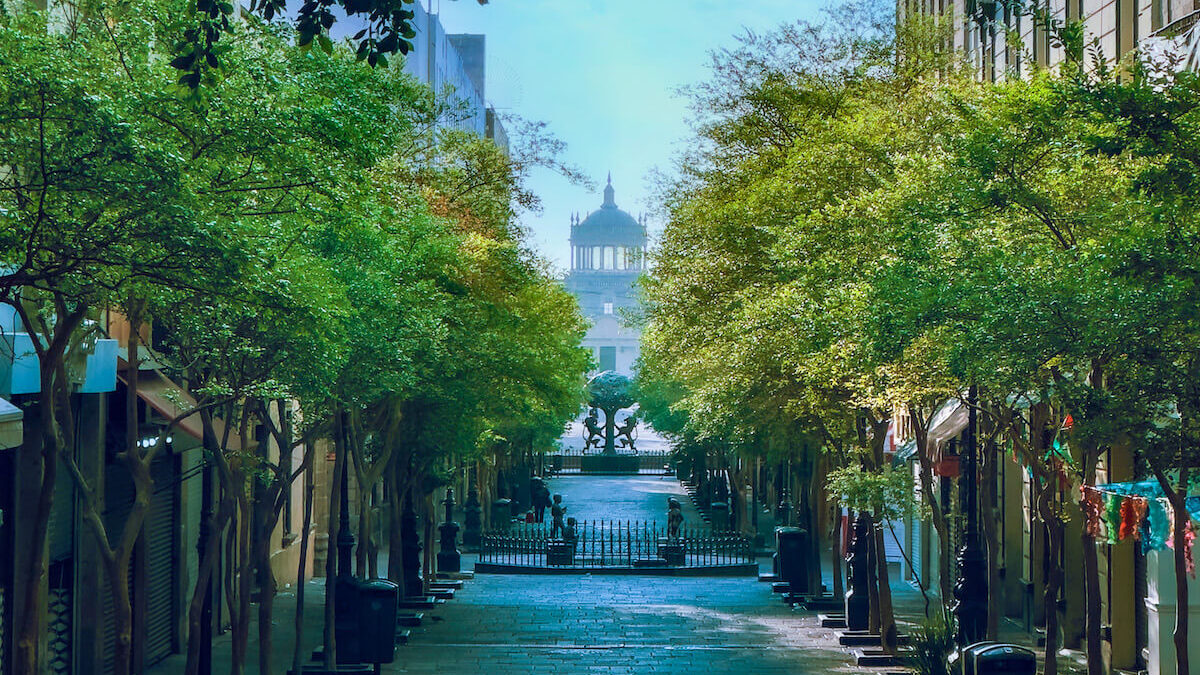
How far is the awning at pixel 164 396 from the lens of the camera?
60.0 feet

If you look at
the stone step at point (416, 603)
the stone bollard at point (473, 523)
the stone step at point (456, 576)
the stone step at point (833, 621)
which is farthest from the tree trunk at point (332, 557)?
the stone bollard at point (473, 523)

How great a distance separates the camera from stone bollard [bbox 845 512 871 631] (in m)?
23.0

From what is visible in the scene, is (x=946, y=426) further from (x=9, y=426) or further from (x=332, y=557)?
(x=9, y=426)

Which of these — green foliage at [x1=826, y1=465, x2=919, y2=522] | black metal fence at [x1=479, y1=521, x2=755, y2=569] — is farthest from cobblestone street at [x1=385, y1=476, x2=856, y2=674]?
green foliage at [x1=826, y1=465, x2=919, y2=522]

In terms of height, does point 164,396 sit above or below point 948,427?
above

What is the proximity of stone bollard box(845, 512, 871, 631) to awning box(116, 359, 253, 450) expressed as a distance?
32.8 feet

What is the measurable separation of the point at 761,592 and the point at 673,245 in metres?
7.65

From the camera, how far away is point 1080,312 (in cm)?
1202

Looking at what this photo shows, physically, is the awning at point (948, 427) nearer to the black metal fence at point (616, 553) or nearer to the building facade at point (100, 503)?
the building facade at point (100, 503)

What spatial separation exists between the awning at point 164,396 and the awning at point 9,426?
4.60 metres

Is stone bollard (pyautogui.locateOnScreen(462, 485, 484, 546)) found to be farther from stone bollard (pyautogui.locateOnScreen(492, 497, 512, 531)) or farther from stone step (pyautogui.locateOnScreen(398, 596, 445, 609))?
stone step (pyautogui.locateOnScreen(398, 596, 445, 609))

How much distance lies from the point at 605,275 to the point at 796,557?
15266 centimetres

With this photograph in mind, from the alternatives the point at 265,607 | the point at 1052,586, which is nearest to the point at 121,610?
the point at 265,607

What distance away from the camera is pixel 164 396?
1911 cm
